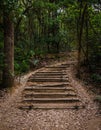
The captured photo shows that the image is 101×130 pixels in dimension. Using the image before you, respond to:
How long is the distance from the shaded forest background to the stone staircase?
1.09 m

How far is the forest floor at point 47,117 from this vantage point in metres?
6.81

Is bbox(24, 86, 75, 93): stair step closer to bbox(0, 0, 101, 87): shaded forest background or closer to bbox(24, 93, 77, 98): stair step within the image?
bbox(24, 93, 77, 98): stair step

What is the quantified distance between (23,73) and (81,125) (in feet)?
22.5

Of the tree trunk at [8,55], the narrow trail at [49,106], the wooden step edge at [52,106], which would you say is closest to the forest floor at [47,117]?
the narrow trail at [49,106]

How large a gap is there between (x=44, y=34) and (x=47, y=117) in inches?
482

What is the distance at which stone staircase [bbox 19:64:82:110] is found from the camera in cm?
880

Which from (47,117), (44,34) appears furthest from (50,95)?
(44,34)

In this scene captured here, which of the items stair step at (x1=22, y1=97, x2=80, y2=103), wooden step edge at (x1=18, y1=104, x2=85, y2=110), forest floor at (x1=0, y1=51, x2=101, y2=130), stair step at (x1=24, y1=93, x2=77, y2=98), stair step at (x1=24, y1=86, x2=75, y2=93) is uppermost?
stair step at (x1=24, y1=86, x2=75, y2=93)

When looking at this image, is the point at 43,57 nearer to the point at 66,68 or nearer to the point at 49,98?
the point at 66,68

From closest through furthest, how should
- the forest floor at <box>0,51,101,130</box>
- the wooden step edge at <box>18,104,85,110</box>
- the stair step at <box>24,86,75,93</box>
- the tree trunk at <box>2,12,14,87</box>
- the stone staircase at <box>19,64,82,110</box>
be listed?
the forest floor at <box>0,51,101,130</box> < the wooden step edge at <box>18,104,85,110</box> < the stone staircase at <box>19,64,82,110</box> < the tree trunk at <box>2,12,14,87</box> < the stair step at <box>24,86,75,93</box>

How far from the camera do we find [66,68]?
1406cm

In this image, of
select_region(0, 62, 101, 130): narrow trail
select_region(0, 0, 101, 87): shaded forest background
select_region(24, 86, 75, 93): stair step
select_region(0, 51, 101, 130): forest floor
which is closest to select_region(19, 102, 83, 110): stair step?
select_region(0, 62, 101, 130): narrow trail

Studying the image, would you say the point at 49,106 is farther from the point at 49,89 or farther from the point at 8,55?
the point at 8,55

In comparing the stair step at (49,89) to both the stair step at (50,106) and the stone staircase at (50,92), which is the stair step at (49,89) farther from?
the stair step at (50,106)
